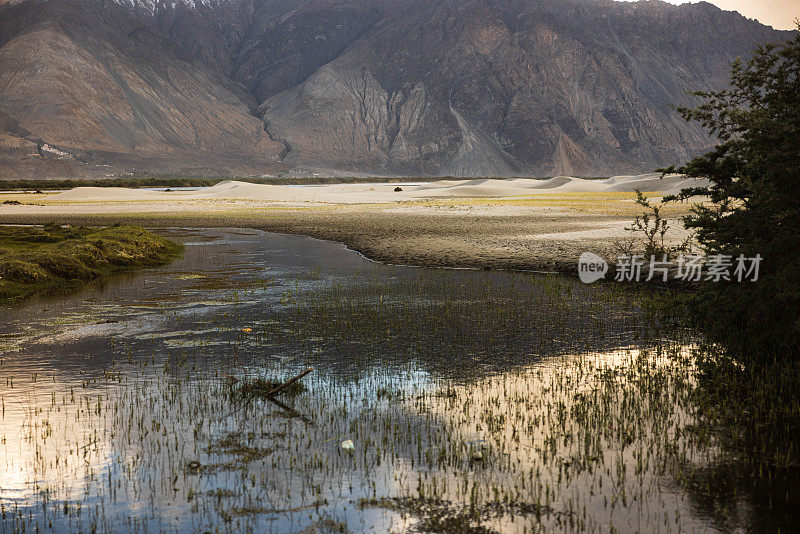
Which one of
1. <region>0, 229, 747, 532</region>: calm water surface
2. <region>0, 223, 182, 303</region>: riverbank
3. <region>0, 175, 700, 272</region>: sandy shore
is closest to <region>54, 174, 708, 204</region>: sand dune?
<region>0, 175, 700, 272</region>: sandy shore

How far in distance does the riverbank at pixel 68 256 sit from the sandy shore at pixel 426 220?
1115cm

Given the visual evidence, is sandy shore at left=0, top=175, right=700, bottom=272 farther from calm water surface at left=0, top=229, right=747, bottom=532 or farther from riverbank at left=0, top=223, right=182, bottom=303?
calm water surface at left=0, top=229, right=747, bottom=532

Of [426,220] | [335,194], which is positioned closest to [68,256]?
[426,220]

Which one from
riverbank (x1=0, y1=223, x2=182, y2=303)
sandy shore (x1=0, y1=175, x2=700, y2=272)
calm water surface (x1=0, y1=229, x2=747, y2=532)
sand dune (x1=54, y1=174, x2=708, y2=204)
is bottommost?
calm water surface (x1=0, y1=229, x2=747, y2=532)

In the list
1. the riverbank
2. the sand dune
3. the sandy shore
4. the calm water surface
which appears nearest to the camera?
the calm water surface

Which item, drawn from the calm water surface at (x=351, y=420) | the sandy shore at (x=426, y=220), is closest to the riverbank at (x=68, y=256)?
the calm water surface at (x=351, y=420)

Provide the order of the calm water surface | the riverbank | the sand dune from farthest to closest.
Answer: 1. the sand dune
2. the riverbank
3. the calm water surface

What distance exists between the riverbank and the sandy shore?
11152 mm

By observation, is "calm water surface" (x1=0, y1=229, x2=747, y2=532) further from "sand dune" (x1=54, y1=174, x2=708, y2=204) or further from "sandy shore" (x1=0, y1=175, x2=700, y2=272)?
"sand dune" (x1=54, y1=174, x2=708, y2=204)

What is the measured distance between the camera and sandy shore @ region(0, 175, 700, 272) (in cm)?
3484

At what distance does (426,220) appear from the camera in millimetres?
57188

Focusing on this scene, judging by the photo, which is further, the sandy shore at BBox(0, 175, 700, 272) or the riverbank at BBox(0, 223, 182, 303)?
the sandy shore at BBox(0, 175, 700, 272)

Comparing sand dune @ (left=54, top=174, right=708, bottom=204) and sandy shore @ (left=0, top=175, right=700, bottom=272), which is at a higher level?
sand dune @ (left=54, top=174, right=708, bottom=204)

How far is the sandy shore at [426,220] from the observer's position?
3484 centimetres
